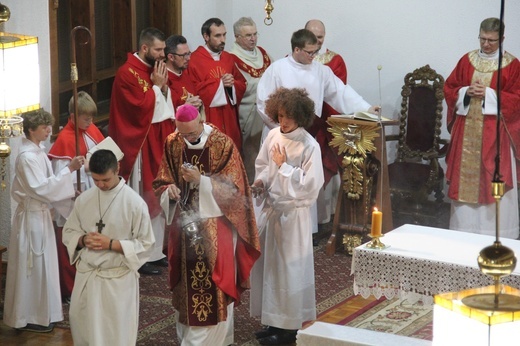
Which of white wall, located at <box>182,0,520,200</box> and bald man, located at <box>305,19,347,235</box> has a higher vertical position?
white wall, located at <box>182,0,520,200</box>

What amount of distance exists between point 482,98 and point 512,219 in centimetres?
114

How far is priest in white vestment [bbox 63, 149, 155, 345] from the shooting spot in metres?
6.07

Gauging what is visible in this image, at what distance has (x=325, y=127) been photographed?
9.62 m

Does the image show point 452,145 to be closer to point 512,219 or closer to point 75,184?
point 512,219

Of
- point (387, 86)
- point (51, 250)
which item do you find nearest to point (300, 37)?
point (387, 86)

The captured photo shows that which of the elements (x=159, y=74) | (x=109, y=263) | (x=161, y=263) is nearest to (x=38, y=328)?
(x=109, y=263)

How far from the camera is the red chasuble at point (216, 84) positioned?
9.51 m

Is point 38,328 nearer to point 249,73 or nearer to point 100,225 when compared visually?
point 100,225

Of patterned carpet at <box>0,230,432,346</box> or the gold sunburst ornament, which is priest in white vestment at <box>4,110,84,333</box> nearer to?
patterned carpet at <box>0,230,432,346</box>

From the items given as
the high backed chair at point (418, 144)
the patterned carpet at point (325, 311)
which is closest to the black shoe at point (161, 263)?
the patterned carpet at point (325, 311)

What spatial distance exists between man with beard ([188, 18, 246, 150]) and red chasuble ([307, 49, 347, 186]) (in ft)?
2.40

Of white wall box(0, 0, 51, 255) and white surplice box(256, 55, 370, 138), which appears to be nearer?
white wall box(0, 0, 51, 255)

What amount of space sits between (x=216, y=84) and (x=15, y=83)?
4.19 metres

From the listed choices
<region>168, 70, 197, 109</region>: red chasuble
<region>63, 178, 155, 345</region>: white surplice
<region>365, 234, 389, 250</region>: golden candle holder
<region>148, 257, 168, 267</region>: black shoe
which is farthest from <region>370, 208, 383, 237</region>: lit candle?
<region>168, 70, 197, 109</region>: red chasuble
